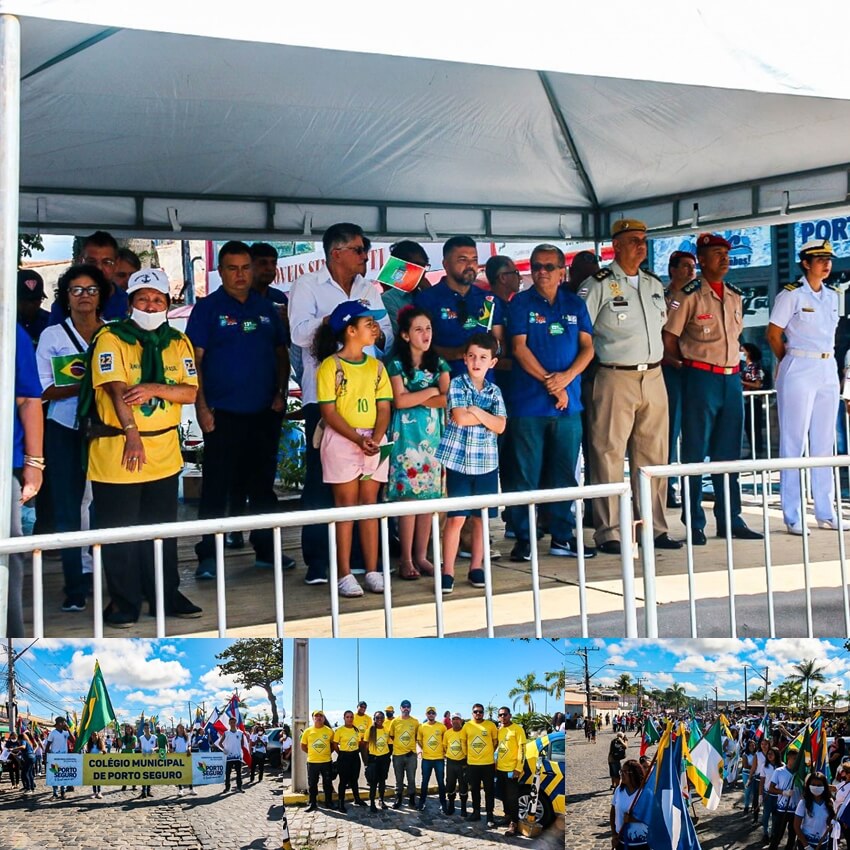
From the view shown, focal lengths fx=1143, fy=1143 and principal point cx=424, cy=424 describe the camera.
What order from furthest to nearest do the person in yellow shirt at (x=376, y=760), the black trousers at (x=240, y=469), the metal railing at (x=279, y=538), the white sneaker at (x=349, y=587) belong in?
1. the black trousers at (x=240, y=469)
2. the white sneaker at (x=349, y=587)
3. the person in yellow shirt at (x=376, y=760)
4. the metal railing at (x=279, y=538)

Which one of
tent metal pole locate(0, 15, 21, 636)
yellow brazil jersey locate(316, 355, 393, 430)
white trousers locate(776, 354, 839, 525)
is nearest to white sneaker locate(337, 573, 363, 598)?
yellow brazil jersey locate(316, 355, 393, 430)

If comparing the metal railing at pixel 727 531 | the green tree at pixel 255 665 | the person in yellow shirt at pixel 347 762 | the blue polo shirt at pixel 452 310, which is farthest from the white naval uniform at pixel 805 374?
the green tree at pixel 255 665

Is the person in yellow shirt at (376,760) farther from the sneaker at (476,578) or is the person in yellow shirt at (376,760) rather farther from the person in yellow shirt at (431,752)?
the sneaker at (476,578)

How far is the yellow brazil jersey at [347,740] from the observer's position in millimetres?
3480

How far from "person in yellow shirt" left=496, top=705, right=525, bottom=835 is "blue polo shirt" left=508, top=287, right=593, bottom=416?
2.91m

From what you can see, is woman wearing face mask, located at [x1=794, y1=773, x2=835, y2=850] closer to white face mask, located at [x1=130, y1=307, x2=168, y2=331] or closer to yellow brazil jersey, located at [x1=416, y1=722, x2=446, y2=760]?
yellow brazil jersey, located at [x1=416, y1=722, x2=446, y2=760]

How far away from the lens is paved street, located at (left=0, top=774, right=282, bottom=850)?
130 inches

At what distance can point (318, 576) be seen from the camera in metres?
5.45

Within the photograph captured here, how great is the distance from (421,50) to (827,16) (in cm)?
166

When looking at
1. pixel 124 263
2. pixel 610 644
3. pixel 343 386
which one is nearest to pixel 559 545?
pixel 343 386

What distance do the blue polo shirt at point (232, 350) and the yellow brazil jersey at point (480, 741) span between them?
2.74 metres

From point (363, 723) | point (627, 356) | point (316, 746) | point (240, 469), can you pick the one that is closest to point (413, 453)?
point (240, 469)

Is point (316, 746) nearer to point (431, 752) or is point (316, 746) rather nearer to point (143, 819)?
point (431, 752)

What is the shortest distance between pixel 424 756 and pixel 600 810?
0.63 m
